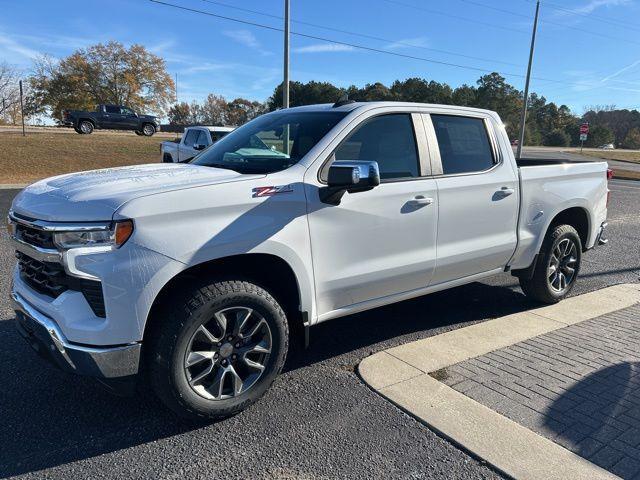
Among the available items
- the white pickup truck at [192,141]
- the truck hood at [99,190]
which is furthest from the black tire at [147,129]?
the truck hood at [99,190]

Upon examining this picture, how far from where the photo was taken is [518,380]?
3.63 meters

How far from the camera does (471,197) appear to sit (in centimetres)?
420

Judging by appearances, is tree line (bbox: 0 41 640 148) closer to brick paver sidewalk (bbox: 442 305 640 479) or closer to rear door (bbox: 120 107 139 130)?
rear door (bbox: 120 107 139 130)

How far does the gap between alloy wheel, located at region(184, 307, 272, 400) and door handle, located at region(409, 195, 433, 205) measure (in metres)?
1.44

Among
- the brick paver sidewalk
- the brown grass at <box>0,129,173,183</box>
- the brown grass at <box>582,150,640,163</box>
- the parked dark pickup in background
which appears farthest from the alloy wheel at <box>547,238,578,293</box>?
the brown grass at <box>582,150,640,163</box>

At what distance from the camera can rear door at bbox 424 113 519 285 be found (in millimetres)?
4070

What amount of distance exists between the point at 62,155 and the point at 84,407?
22917mm

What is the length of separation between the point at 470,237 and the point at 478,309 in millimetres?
1267

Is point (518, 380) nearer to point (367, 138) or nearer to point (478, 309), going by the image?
point (478, 309)

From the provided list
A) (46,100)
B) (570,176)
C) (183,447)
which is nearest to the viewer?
(183,447)

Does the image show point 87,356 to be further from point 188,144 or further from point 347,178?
point 188,144

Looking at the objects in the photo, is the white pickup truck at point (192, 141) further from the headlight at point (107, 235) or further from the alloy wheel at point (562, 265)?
the headlight at point (107, 235)

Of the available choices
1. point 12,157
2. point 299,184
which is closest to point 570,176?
point 299,184

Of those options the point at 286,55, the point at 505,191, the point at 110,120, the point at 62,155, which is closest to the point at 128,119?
the point at 110,120
